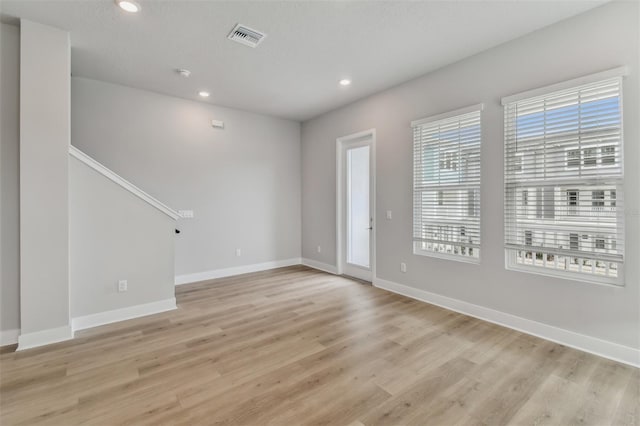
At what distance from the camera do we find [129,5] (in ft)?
8.32

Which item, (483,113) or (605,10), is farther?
(483,113)

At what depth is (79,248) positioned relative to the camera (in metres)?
3.11

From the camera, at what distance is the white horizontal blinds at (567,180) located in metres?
2.46

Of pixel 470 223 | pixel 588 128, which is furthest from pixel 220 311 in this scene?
pixel 588 128

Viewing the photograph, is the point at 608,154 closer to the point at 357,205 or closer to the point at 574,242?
the point at 574,242

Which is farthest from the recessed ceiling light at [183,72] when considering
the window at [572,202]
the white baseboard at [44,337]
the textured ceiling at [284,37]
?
the window at [572,202]

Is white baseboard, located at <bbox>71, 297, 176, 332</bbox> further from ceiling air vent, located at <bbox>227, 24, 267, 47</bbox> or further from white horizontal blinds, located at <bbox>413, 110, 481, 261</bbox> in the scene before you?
white horizontal blinds, located at <bbox>413, 110, 481, 261</bbox>

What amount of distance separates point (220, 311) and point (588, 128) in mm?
4282

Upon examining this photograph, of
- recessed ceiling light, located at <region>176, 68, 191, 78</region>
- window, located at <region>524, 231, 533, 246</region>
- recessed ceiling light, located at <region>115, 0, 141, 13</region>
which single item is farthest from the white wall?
window, located at <region>524, 231, 533, 246</region>

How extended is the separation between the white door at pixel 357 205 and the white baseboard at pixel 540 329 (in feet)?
3.64

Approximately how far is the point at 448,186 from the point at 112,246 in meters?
4.11

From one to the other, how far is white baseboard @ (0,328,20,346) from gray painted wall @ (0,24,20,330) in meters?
0.03

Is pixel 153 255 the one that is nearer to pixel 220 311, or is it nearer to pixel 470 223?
pixel 220 311

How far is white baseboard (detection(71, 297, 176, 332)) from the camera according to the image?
123 inches
